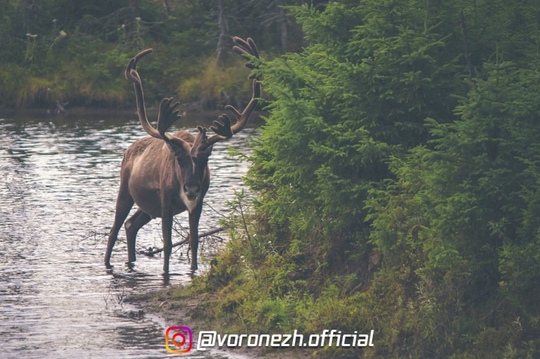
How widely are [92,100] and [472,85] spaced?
33263mm

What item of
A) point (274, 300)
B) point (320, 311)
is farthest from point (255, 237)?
point (320, 311)

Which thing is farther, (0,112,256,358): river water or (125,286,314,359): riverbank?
(0,112,256,358): river water

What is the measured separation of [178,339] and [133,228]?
491 centimetres

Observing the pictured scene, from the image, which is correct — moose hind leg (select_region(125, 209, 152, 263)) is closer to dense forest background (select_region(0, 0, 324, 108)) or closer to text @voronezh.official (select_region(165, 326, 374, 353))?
text @voronezh.official (select_region(165, 326, 374, 353))

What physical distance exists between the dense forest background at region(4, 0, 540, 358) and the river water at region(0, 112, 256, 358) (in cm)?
105

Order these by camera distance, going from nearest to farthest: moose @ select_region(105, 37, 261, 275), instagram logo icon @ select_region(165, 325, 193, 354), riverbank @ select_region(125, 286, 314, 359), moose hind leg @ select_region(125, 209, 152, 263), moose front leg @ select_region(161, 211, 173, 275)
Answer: riverbank @ select_region(125, 286, 314, 359) < instagram logo icon @ select_region(165, 325, 193, 354) < moose @ select_region(105, 37, 261, 275) < moose front leg @ select_region(161, 211, 173, 275) < moose hind leg @ select_region(125, 209, 152, 263)

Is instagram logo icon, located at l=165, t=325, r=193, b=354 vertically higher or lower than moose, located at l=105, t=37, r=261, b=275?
lower

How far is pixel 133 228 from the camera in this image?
659 inches

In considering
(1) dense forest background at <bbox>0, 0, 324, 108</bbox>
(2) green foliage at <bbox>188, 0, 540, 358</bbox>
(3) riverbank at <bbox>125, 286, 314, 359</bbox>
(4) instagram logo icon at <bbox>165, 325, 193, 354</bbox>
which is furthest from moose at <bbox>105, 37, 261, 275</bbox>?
(1) dense forest background at <bbox>0, 0, 324, 108</bbox>

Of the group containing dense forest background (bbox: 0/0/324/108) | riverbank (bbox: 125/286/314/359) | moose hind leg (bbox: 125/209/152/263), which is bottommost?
dense forest background (bbox: 0/0/324/108)

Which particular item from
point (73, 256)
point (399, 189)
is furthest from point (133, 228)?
point (399, 189)

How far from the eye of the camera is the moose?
49.3ft

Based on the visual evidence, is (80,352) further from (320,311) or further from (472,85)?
(472,85)

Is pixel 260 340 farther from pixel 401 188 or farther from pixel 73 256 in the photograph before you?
pixel 73 256
